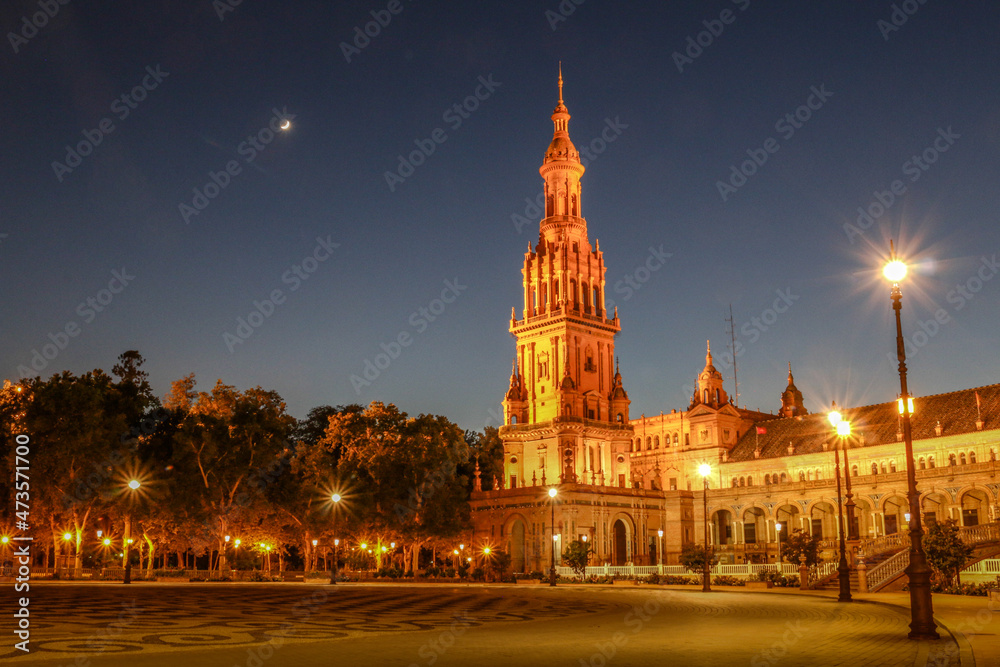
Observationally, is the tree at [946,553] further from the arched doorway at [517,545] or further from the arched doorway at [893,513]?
the arched doorway at [517,545]

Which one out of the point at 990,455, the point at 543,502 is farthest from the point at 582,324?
the point at 990,455

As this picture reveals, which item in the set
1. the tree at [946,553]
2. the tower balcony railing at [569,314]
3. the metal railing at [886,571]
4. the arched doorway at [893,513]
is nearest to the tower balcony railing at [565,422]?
the tower balcony railing at [569,314]

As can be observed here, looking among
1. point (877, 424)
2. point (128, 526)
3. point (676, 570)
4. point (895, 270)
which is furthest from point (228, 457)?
point (877, 424)

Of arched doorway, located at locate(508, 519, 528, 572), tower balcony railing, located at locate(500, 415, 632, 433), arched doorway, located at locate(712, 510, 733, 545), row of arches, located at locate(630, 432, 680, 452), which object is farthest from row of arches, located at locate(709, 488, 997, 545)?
arched doorway, located at locate(508, 519, 528, 572)

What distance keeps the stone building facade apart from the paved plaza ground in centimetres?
5109

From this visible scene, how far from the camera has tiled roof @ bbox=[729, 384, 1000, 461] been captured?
3452 inches

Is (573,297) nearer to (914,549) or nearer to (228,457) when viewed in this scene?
(228,457)

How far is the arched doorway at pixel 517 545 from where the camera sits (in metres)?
93.5

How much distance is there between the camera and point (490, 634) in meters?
22.0

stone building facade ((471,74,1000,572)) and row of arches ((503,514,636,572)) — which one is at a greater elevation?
stone building facade ((471,74,1000,572))

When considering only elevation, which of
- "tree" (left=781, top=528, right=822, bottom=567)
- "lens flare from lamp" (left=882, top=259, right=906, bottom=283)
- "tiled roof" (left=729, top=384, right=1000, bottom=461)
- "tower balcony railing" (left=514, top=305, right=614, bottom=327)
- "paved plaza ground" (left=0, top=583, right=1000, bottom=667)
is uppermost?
"tower balcony railing" (left=514, top=305, right=614, bottom=327)

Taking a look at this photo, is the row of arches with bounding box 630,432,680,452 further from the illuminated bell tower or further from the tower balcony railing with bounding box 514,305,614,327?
the tower balcony railing with bounding box 514,305,614,327

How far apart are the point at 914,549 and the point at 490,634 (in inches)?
395

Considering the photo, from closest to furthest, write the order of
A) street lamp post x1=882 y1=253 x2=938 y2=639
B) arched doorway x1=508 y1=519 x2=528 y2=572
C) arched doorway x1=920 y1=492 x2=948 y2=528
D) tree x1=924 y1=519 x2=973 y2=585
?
street lamp post x1=882 y1=253 x2=938 y2=639
tree x1=924 y1=519 x2=973 y2=585
arched doorway x1=920 y1=492 x2=948 y2=528
arched doorway x1=508 y1=519 x2=528 y2=572
